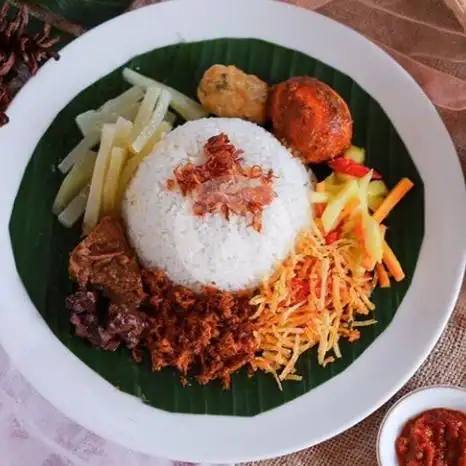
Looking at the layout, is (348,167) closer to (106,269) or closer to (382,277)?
(382,277)

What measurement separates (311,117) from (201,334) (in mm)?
836

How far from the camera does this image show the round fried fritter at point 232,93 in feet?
9.98

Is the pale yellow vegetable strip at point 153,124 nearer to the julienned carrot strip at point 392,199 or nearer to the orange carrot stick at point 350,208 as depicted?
the orange carrot stick at point 350,208

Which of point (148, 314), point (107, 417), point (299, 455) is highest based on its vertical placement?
point (148, 314)

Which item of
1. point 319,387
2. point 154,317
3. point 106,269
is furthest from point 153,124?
point 319,387

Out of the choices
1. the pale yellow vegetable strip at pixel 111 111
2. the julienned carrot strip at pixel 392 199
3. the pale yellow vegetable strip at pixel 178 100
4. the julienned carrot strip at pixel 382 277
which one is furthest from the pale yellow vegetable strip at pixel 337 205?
the pale yellow vegetable strip at pixel 111 111

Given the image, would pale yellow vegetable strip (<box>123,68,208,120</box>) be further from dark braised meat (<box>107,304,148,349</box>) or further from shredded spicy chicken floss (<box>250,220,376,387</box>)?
dark braised meat (<box>107,304,148,349</box>)

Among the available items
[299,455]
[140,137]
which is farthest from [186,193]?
[299,455]

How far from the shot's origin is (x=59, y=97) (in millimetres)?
3143

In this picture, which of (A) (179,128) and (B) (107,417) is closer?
(B) (107,417)

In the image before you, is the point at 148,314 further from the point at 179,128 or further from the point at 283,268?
the point at 179,128

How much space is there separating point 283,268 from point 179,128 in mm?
662

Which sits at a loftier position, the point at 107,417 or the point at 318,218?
the point at 318,218

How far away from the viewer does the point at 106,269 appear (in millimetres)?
2916
